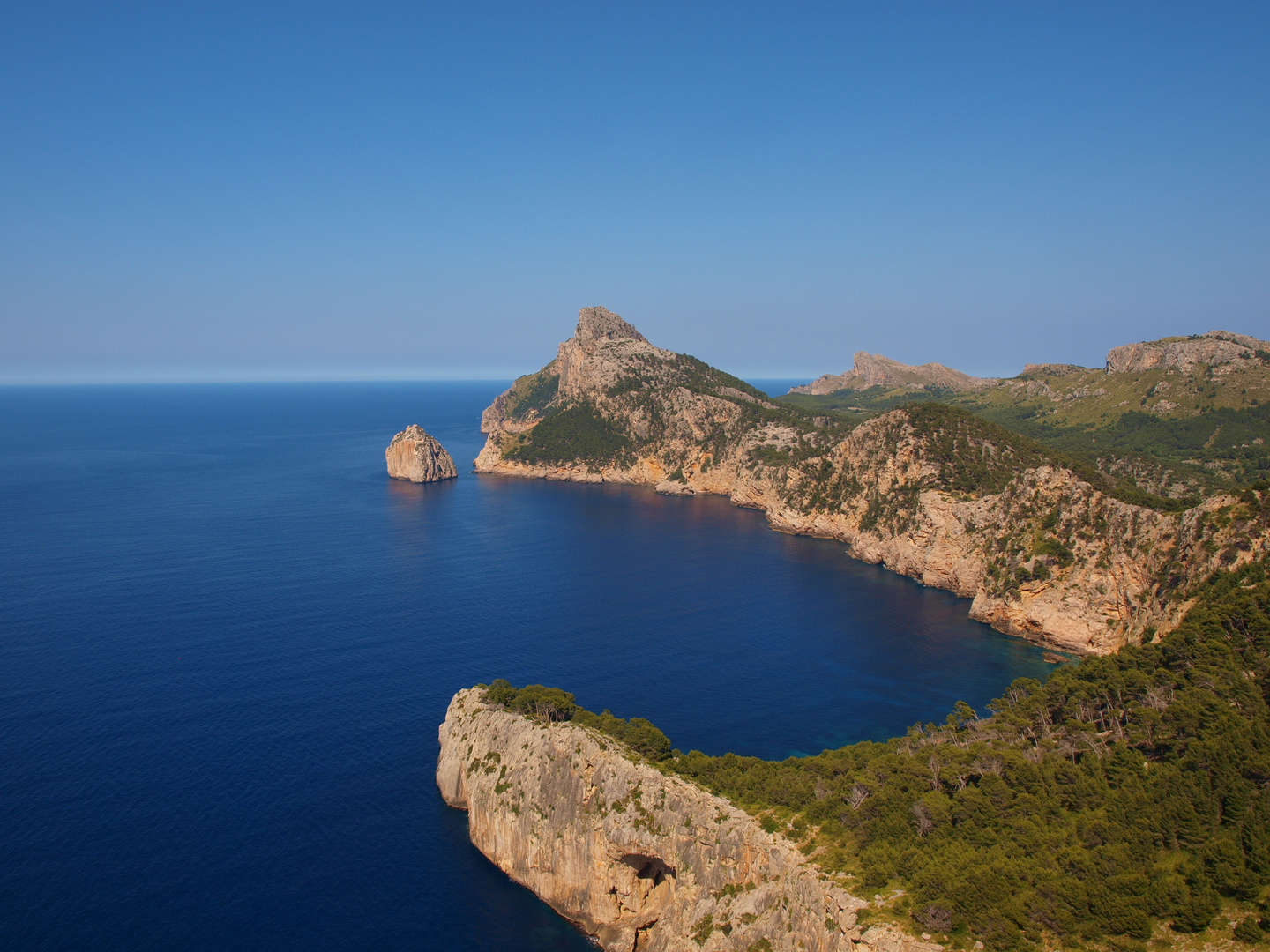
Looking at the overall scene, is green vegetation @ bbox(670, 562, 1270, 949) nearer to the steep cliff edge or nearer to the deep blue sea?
the deep blue sea

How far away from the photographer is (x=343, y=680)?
75750 millimetres

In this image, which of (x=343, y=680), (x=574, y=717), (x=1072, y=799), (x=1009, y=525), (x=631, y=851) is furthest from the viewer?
(x=1009, y=525)

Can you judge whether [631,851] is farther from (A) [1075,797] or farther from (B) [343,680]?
(B) [343,680]

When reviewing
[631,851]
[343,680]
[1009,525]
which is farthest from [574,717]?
[1009,525]

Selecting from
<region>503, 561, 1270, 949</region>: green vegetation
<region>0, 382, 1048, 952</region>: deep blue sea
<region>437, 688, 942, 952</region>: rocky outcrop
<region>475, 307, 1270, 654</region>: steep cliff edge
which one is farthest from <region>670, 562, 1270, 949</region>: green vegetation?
<region>475, 307, 1270, 654</region>: steep cliff edge

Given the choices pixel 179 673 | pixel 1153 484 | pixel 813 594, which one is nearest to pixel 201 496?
pixel 179 673

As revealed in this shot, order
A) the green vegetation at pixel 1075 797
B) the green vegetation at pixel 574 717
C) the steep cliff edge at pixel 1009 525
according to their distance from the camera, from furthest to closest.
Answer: the steep cliff edge at pixel 1009 525 < the green vegetation at pixel 574 717 < the green vegetation at pixel 1075 797

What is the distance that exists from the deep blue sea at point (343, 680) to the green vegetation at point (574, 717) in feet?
30.3

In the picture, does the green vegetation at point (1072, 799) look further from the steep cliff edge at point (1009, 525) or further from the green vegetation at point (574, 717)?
the steep cliff edge at point (1009, 525)

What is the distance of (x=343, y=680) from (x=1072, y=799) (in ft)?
208

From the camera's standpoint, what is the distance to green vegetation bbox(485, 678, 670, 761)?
168 ft

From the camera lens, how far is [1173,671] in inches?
2041

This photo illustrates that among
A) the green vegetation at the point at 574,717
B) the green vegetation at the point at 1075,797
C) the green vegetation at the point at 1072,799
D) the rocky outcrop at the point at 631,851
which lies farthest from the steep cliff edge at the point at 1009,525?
the rocky outcrop at the point at 631,851

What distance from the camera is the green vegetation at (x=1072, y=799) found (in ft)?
108
